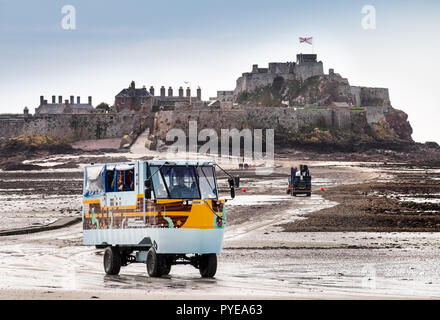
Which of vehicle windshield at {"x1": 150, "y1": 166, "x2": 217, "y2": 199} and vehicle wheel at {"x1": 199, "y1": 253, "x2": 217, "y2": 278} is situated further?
vehicle wheel at {"x1": 199, "y1": 253, "x2": 217, "y2": 278}

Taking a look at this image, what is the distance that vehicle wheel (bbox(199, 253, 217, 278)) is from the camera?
64.4 feet

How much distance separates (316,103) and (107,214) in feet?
405

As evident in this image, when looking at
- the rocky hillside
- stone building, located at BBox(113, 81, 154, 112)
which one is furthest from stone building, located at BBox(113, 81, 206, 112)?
the rocky hillside

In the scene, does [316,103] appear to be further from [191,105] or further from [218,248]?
[218,248]

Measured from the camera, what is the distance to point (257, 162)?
99125 mm

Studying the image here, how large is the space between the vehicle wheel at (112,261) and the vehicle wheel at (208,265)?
1952 mm

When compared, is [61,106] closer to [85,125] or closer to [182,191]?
[85,125]

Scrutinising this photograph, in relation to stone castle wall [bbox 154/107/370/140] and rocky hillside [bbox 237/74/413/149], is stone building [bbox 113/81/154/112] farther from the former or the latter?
rocky hillside [bbox 237/74/413/149]

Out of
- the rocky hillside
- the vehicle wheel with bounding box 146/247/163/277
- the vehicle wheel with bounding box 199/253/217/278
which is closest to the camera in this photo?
the vehicle wheel with bounding box 146/247/163/277

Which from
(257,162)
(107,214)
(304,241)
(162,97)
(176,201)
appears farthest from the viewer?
(162,97)

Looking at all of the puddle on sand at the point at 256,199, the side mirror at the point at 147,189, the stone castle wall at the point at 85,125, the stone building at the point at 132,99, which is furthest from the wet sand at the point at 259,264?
the stone building at the point at 132,99

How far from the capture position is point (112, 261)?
20234mm

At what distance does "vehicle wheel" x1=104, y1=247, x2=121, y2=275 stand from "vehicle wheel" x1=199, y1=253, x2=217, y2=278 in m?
1.95
